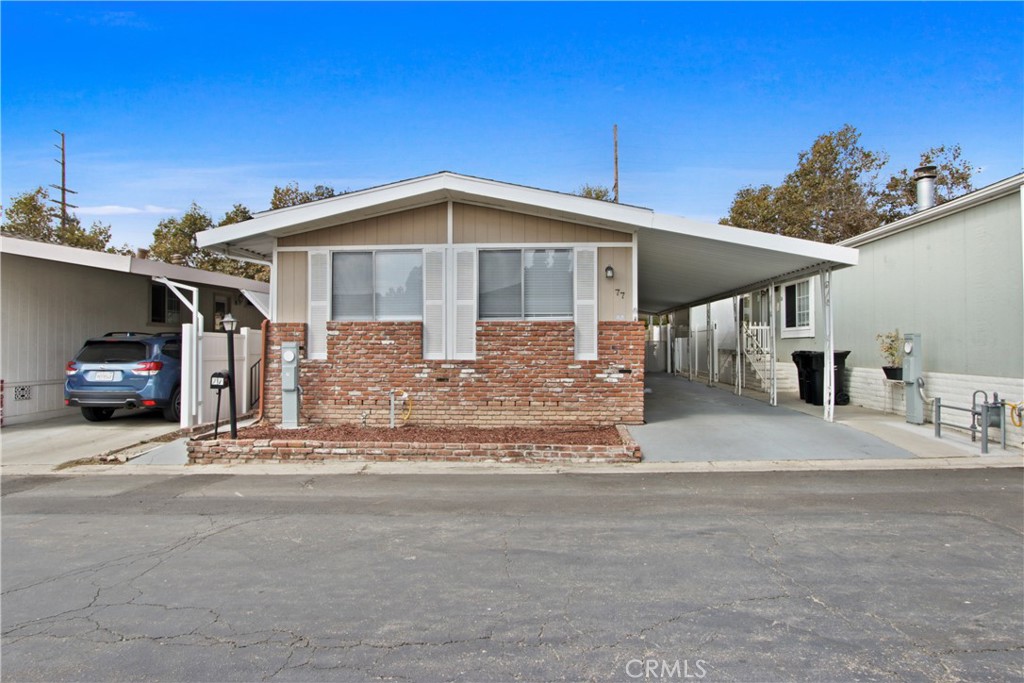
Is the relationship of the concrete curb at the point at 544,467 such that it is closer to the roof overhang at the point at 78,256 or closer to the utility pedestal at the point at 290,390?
the utility pedestal at the point at 290,390

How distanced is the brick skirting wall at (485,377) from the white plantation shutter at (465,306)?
118mm

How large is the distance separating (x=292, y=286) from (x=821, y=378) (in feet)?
35.5

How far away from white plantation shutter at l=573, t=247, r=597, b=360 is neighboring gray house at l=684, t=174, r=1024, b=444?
19.3 ft

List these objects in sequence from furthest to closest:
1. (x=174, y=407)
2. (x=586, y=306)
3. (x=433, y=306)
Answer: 1. (x=174, y=407)
2. (x=433, y=306)
3. (x=586, y=306)

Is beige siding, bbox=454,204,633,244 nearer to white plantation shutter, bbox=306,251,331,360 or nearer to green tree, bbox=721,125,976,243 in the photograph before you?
white plantation shutter, bbox=306,251,331,360

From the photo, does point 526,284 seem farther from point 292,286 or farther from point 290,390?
point 290,390

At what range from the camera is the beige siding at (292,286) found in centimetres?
1096

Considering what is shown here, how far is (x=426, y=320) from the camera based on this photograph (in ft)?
35.1

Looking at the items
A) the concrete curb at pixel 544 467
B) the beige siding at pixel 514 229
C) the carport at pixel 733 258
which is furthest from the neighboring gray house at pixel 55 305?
the carport at pixel 733 258

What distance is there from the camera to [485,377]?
34.9 feet

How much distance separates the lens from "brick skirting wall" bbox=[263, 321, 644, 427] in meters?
10.5

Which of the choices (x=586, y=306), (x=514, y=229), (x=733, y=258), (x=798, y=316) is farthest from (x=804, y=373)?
(x=514, y=229)

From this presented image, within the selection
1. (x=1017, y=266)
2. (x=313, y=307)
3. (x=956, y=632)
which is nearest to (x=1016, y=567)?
(x=956, y=632)
